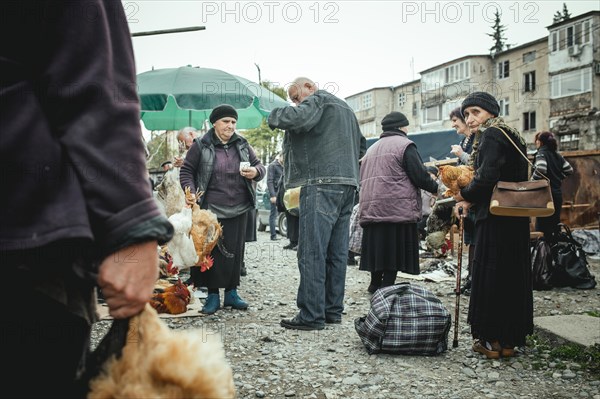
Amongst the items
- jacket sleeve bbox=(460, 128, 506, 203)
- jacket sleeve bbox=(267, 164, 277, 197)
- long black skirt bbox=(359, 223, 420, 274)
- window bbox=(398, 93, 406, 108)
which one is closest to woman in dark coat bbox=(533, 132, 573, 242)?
long black skirt bbox=(359, 223, 420, 274)

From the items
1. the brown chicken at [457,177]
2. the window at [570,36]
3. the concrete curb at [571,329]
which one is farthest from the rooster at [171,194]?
the window at [570,36]

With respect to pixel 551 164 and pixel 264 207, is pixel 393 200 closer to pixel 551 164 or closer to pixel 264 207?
pixel 551 164

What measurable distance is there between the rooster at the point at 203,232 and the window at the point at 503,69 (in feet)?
161

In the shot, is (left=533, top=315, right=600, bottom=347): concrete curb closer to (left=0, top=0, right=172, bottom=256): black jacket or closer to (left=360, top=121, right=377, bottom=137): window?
(left=0, top=0, right=172, bottom=256): black jacket

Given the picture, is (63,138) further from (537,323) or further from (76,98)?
(537,323)

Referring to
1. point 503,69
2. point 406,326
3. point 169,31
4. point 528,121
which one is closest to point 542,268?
point 406,326

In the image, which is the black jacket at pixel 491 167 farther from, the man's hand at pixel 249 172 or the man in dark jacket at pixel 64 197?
the man in dark jacket at pixel 64 197

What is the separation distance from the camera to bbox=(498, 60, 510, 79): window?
4916 centimetres

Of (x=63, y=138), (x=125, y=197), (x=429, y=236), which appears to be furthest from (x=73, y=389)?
(x=429, y=236)

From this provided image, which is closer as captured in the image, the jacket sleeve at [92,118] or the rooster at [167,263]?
the jacket sleeve at [92,118]

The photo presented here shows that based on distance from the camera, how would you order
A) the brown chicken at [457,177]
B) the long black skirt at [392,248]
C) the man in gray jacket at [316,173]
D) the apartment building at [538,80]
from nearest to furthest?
the brown chicken at [457,177]
the man in gray jacket at [316,173]
the long black skirt at [392,248]
the apartment building at [538,80]

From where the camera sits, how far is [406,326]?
4461 mm

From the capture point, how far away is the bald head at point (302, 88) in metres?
5.46

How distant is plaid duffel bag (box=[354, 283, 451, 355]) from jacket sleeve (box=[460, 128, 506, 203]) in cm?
107
